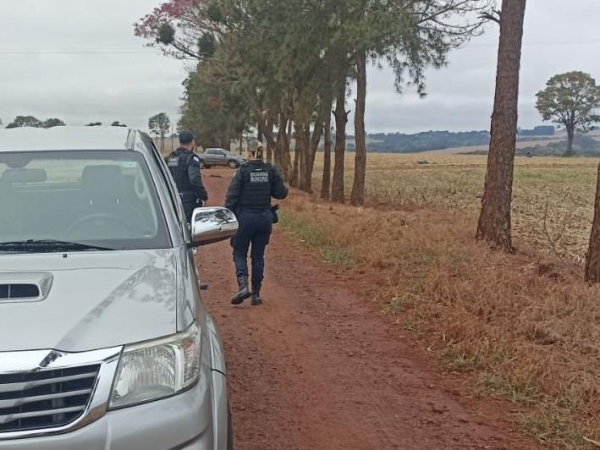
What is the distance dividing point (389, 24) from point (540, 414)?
38.3ft

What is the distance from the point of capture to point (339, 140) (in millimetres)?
24109

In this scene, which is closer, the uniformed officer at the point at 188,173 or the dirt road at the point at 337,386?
the dirt road at the point at 337,386

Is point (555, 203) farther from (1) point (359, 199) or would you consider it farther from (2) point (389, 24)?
(2) point (389, 24)

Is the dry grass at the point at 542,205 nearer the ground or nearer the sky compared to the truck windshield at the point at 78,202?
nearer the ground

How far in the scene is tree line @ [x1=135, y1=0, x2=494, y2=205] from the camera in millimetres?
15969

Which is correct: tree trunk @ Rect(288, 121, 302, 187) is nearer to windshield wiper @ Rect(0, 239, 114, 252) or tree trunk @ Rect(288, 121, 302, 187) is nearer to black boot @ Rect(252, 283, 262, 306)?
black boot @ Rect(252, 283, 262, 306)

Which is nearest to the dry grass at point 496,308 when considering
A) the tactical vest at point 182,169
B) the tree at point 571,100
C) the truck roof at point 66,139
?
the tactical vest at point 182,169

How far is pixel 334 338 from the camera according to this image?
22.8 ft

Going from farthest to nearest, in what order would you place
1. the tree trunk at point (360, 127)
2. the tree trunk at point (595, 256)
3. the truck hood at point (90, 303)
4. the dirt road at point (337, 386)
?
the tree trunk at point (360, 127)
the tree trunk at point (595, 256)
the dirt road at point (337, 386)
the truck hood at point (90, 303)

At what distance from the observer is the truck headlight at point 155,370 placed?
101 inches

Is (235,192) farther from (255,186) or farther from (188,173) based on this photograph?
(188,173)

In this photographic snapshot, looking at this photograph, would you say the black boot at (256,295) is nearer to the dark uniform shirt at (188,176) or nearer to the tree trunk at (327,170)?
the dark uniform shirt at (188,176)

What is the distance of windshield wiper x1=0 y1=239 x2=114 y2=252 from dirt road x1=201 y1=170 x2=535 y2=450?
5.49 feet

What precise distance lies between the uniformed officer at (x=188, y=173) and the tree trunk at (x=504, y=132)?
533 cm
